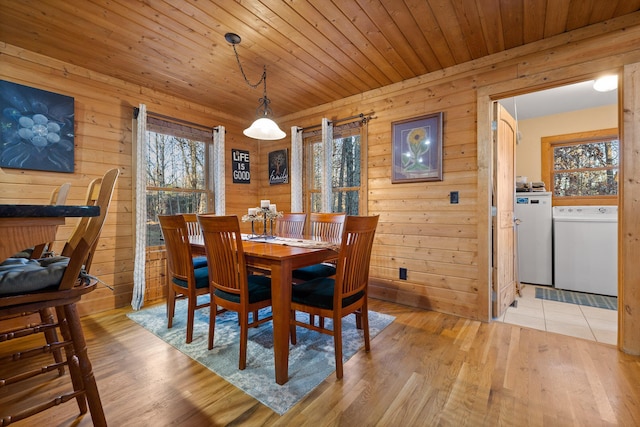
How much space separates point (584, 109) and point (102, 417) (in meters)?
5.85

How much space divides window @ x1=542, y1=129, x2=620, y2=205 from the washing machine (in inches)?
13.9

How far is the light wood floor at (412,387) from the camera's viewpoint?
4.62 ft

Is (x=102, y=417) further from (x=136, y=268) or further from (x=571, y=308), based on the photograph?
(x=571, y=308)

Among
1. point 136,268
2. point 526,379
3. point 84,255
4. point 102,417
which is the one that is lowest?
point 526,379

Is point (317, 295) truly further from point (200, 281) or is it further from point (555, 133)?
point (555, 133)

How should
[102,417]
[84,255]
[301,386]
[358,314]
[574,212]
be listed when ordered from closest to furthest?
[84,255] < [102,417] < [301,386] < [358,314] < [574,212]

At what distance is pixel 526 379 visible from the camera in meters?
1.72

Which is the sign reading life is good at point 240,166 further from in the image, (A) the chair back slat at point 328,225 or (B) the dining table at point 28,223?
(B) the dining table at point 28,223

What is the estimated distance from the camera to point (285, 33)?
87.9 inches

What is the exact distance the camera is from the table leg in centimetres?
166

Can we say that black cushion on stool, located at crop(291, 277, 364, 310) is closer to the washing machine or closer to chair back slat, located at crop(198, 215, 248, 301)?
chair back slat, located at crop(198, 215, 248, 301)

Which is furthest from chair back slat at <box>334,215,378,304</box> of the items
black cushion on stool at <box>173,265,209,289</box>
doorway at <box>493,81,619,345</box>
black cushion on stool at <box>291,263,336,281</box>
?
doorway at <box>493,81,619,345</box>

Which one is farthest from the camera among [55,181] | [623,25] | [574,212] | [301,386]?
[574,212]

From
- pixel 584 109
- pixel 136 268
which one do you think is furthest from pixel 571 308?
pixel 136 268
